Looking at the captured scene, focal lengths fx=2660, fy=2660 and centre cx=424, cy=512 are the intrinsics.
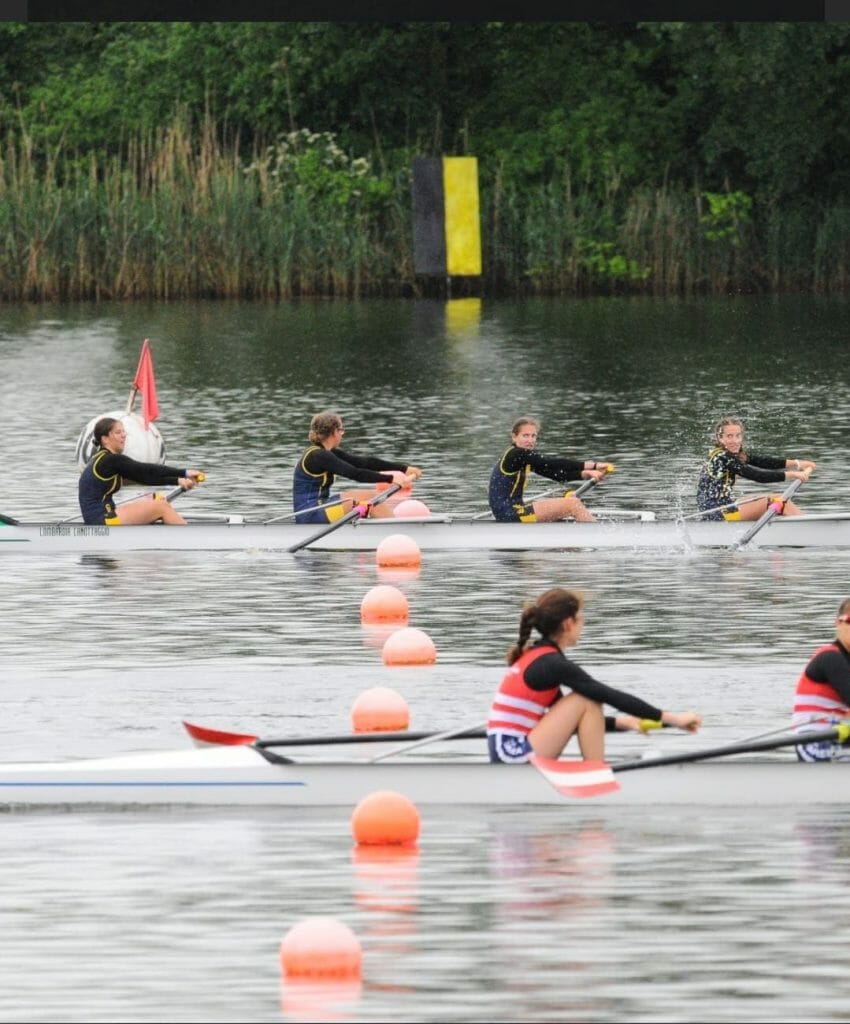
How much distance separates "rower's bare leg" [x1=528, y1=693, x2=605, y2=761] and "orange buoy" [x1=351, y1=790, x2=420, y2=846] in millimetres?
894

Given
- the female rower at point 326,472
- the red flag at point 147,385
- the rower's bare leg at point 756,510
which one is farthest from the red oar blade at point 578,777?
the red flag at point 147,385

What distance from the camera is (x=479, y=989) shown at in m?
10.1

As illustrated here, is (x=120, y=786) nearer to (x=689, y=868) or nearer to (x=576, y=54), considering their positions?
(x=689, y=868)

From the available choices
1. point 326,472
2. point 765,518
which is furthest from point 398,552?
point 765,518

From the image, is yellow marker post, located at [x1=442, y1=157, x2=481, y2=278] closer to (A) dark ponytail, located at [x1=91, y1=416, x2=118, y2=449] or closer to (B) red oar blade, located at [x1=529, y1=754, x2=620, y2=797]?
(A) dark ponytail, located at [x1=91, y1=416, x2=118, y2=449]

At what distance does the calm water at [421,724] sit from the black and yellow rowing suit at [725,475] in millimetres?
669

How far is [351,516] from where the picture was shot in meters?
22.9

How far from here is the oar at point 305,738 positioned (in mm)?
13391

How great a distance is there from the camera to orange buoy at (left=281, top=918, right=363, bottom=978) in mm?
10078

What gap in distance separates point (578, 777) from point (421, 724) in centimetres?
254

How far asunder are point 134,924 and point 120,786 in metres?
2.15

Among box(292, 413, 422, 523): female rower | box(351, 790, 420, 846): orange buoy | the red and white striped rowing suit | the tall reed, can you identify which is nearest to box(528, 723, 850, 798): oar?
the red and white striped rowing suit

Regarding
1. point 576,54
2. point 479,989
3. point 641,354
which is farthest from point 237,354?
point 479,989

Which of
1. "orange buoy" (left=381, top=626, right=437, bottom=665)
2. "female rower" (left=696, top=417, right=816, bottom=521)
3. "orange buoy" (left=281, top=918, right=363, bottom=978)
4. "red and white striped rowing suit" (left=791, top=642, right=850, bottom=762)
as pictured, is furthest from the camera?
"female rower" (left=696, top=417, right=816, bottom=521)
